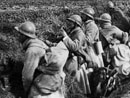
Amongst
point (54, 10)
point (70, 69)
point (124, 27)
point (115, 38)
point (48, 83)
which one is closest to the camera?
point (48, 83)

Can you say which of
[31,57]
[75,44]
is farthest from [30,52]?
[75,44]

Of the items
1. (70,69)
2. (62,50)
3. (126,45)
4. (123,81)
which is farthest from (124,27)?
(62,50)

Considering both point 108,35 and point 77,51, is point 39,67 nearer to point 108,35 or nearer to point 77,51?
point 77,51

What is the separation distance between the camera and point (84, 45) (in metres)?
7.95

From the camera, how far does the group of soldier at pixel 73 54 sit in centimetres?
639

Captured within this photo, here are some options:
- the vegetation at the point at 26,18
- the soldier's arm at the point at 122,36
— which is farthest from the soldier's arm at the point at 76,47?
the soldier's arm at the point at 122,36

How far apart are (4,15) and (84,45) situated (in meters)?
2.94

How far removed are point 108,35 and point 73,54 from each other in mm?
1482

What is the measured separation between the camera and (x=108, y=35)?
8.72m

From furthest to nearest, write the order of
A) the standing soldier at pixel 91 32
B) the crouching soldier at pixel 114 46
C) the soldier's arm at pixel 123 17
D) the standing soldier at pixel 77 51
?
the soldier's arm at pixel 123 17, the crouching soldier at pixel 114 46, the standing soldier at pixel 91 32, the standing soldier at pixel 77 51

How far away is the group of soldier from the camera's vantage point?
6387mm

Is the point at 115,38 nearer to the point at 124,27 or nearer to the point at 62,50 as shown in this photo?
the point at 124,27

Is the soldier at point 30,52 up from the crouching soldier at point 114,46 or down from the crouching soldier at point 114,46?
up

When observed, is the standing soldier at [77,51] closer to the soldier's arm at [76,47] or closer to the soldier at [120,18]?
the soldier's arm at [76,47]
